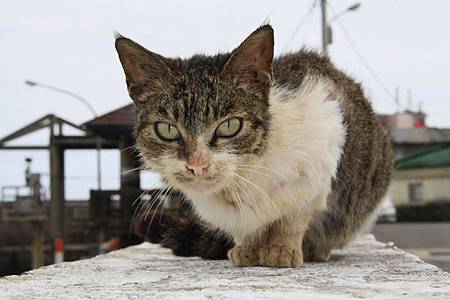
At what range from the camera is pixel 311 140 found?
2707 millimetres

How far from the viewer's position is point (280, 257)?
8.84 ft

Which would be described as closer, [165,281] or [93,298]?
[93,298]

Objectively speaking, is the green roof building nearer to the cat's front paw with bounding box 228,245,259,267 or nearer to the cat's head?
the cat's front paw with bounding box 228,245,259,267

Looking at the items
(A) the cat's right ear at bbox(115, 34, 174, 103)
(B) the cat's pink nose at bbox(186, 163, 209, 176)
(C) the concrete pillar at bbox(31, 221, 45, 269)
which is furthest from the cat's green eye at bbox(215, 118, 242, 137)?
(C) the concrete pillar at bbox(31, 221, 45, 269)

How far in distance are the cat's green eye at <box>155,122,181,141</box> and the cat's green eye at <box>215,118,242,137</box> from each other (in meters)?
0.15

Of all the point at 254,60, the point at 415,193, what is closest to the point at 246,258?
the point at 254,60

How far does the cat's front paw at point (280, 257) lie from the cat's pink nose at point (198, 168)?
58cm

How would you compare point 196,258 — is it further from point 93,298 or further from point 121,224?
point 121,224

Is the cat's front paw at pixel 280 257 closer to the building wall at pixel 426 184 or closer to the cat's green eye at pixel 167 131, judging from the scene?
the cat's green eye at pixel 167 131

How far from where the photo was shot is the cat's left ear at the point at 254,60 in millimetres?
2482

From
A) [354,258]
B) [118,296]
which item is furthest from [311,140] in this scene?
[118,296]

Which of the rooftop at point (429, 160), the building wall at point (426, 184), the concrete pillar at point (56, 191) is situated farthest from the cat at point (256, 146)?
the building wall at point (426, 184)

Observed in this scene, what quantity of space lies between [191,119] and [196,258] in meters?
1.02

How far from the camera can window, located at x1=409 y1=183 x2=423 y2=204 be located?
51.4 ft
